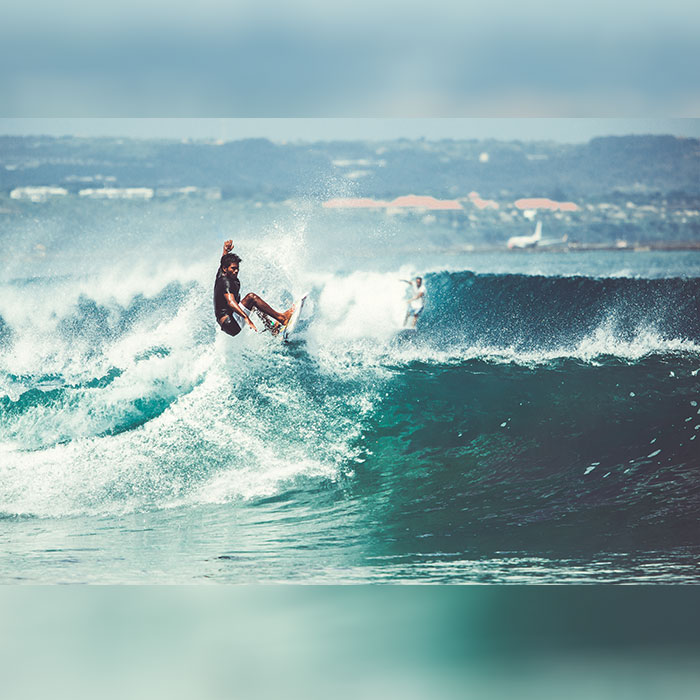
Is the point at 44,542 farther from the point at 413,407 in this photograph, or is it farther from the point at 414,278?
the point at 414,278

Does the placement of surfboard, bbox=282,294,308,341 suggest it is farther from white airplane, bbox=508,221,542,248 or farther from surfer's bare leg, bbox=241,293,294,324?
white airplane, bbox=508,221,542,248

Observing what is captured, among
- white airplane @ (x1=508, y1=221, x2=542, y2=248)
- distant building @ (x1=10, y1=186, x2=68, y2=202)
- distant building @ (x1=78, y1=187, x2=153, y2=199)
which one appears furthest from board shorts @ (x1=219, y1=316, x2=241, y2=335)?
white airplane @ (x1=508, y1=221, x2=542, y2=248)

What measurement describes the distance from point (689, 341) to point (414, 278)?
109 cm

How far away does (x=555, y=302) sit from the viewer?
2.86m

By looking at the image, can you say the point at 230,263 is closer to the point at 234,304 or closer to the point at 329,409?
the point at 234,304

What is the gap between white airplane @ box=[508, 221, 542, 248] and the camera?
111 inches

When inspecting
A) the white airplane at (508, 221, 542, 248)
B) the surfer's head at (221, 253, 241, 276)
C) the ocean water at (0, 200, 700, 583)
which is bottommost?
the ocean water at (0, 200, 700, 583)

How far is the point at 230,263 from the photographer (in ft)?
9.09

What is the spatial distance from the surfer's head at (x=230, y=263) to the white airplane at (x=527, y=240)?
1062mm

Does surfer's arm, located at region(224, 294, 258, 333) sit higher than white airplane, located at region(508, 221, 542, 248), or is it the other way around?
white airplane, located at region(508, 221, 542, 248)

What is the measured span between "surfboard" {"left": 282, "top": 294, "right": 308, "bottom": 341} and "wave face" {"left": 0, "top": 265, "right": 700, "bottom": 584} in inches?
1.7

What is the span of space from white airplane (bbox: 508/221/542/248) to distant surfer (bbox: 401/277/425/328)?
392mm

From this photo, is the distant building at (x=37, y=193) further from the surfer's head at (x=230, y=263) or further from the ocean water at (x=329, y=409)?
the surfer's head at (x=230, y=263)
